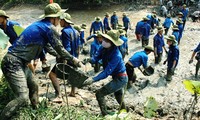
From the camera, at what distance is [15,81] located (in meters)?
4.30

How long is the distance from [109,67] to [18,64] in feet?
5.17

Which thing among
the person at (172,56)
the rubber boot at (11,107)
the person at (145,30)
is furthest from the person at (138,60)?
the person at (145,30)

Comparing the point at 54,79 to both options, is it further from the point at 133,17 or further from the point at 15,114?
the point at 133,17

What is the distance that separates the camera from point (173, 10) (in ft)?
69.7

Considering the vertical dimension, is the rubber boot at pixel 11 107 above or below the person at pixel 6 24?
below

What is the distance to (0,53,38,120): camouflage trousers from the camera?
4254mm

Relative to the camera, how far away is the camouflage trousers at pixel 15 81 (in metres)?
4.25

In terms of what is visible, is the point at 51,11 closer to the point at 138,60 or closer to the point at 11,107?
the point at 11,107

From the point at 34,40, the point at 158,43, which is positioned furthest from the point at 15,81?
the point at 158,43

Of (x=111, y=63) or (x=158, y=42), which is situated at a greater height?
(x=111, y=63)

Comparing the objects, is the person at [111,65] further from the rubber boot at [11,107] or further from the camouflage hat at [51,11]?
the rubber boot at [11,107]

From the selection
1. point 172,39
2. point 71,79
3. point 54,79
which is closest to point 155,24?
point 172,39

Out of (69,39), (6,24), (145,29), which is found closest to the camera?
(6,24)

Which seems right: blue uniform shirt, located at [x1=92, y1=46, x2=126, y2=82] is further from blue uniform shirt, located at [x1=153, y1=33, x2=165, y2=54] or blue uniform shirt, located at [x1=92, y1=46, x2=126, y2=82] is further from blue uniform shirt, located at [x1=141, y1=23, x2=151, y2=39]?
blue uniform shirt, located at [x1=141, y1=23, x2=151, y2=39]
